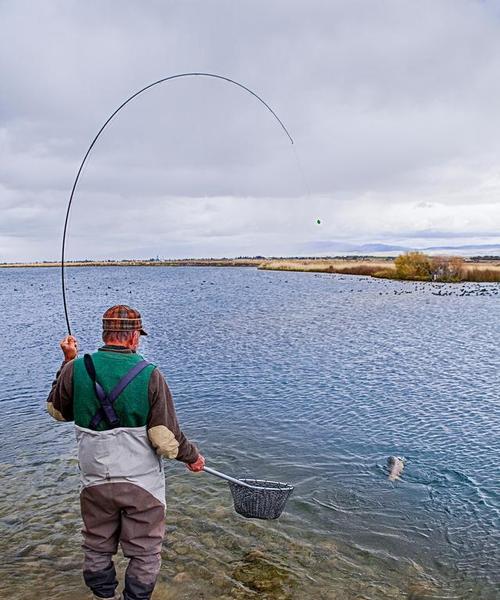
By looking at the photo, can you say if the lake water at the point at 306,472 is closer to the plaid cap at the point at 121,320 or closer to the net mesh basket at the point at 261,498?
the net mesh basket at the point at 261,498

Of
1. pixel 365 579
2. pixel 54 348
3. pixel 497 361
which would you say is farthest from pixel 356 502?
pixel 54 348

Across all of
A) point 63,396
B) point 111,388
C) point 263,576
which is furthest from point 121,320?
point 263,576

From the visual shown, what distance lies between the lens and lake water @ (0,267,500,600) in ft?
19.8

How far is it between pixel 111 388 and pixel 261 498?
2654 mm

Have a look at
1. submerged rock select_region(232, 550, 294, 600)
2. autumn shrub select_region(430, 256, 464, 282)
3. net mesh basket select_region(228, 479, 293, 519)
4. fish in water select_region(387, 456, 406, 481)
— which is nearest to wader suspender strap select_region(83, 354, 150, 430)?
net mesh basket select_region(228, 479, 293, 519)

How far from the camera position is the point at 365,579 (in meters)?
6.02

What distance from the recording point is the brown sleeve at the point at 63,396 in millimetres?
4250

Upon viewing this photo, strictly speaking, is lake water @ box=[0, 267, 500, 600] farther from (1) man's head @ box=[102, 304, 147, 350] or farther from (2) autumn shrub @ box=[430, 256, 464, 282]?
(2) autumn shrub @ box=[430, 256, 464, 282]

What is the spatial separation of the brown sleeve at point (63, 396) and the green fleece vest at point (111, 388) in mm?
81

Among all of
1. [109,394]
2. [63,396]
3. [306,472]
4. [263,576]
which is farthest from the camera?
[306,472]

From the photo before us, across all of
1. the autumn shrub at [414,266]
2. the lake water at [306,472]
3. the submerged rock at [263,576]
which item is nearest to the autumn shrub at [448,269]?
the autumn shrub at [414,266]

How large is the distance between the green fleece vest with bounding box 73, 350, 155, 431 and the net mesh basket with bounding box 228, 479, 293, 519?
A: 225 centimetres

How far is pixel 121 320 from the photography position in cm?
434

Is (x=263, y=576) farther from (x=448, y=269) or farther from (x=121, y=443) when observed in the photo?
(x=448, y=269)
